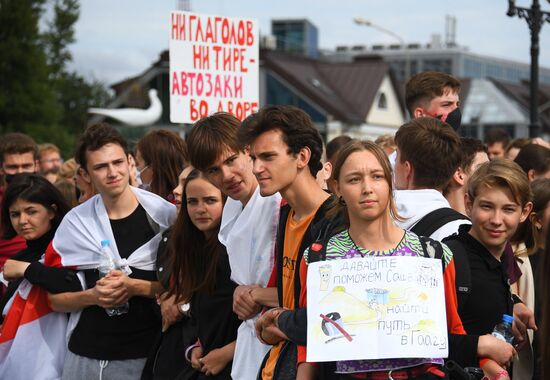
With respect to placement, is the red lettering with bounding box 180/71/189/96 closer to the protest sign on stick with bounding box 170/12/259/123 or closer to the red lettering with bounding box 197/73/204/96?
the protest sign on stick with bounding box 170/12/259/123

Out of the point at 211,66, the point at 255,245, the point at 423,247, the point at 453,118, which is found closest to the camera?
the point at 423,247

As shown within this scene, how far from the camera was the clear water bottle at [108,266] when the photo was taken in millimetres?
5590

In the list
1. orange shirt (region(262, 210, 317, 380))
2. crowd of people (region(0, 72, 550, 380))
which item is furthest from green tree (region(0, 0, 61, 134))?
orange shirt (region(262, 210, 317, 380))

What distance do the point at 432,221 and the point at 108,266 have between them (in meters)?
2.17

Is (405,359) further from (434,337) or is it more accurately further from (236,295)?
(236,295)

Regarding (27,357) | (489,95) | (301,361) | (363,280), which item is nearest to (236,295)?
(301,361)

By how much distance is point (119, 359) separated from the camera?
5625 millimetres

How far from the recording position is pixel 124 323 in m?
5.67

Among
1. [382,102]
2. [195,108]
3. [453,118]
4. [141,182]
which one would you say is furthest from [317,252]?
[382,102]

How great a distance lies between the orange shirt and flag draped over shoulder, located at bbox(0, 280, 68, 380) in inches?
82.3

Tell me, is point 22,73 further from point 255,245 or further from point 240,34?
point 255,245

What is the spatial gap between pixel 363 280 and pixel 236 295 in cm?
113

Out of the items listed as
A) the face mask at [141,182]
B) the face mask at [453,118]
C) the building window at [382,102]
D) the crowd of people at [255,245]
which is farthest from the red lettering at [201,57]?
the building window at [382,102]

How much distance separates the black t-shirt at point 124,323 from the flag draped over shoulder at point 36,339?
279 mm
